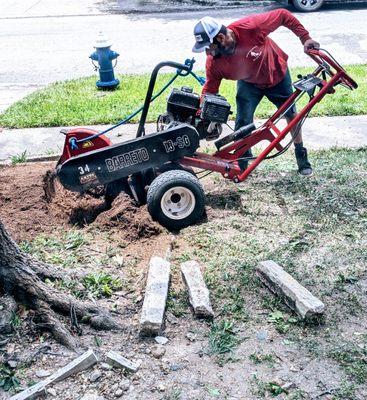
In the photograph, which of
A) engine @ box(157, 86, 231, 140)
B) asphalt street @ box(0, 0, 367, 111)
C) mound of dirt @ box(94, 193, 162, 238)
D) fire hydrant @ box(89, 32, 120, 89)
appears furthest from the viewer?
asphalt street @ box(0, 0, 367, 111)

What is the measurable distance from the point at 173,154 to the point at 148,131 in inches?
98.3

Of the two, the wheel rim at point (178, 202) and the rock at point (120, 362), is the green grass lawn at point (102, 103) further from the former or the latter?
the rock at point (120, 362)

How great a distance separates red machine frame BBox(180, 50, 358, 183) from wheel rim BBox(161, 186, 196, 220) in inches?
13.1

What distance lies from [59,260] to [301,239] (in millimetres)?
1909

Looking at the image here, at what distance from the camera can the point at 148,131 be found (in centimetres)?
755

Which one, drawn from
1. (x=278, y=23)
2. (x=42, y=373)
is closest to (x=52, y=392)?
(x=42, y=373)

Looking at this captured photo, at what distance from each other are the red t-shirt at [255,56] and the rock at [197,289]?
76.4 inches

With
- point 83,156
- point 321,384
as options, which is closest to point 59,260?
point 83,156

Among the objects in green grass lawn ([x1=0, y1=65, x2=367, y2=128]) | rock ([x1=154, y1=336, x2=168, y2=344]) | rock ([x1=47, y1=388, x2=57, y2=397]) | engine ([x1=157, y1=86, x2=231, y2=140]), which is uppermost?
engine ([x1=157, y1=86, x2=231, y2=140])

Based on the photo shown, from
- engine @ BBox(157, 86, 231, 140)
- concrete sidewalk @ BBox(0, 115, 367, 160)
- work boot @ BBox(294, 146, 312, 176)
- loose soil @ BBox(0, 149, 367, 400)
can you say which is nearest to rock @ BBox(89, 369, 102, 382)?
loose soil @ BBox(0, 149, 367, 400)

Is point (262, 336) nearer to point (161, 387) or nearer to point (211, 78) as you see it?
point (161, 387)

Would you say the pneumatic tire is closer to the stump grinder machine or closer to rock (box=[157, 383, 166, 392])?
the stump grinder machine

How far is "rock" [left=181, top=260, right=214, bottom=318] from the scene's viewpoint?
387 centimetres

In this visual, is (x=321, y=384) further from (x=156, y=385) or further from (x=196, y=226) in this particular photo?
(x=196, y=226)
